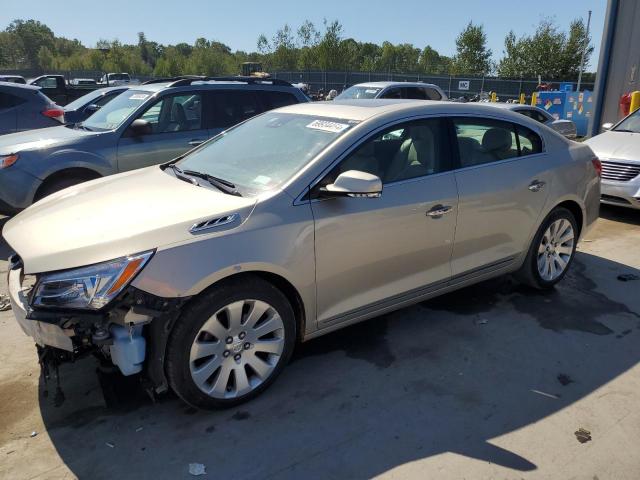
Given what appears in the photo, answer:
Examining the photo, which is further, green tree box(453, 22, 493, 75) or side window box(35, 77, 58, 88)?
green tree box(453, 22, 493, 75)

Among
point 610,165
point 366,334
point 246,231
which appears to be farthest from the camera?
point 610,165

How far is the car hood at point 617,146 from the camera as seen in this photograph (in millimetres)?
7165

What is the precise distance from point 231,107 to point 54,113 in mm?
3573

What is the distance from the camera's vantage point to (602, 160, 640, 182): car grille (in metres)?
6.91

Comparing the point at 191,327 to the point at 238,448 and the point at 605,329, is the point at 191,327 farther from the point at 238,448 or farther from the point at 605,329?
the point at 605,329

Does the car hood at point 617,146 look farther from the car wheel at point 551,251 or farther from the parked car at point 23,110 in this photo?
the parked car at point 23,110

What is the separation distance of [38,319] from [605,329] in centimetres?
386

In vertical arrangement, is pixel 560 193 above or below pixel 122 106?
below

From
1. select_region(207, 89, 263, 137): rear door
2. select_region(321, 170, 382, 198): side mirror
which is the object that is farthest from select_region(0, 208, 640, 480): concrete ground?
select_region(207, 89, 263, 137): rear door

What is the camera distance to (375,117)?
3.40m

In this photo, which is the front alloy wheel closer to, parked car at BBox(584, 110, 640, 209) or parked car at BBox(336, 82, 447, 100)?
parked car at BBox(584, 110, 640, 209)

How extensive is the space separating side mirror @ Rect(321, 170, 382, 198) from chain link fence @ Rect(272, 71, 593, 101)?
88.6ft

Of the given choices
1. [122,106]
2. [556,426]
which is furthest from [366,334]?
[122,106]

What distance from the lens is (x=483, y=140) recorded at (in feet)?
13.1
